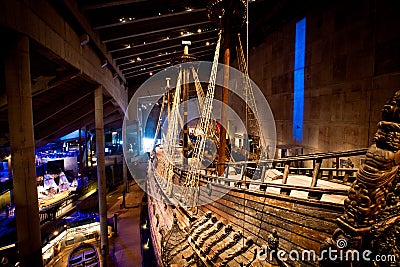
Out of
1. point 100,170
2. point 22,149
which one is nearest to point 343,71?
point 22,149

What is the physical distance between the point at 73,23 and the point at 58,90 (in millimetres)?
3228

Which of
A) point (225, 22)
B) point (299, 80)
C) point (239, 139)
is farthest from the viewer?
point (239, 139)

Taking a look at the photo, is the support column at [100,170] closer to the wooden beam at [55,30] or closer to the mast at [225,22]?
the wooden beam at [55,30]

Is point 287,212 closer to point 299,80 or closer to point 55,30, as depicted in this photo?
point 55,30

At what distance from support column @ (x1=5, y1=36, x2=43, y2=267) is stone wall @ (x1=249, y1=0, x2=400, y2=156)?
340 inches

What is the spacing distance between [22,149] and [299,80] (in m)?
9.86

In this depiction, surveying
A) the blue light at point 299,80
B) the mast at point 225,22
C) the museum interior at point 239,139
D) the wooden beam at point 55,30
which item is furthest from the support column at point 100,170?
the blue light at point 299,80

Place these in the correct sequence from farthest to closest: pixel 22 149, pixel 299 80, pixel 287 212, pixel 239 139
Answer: pixel 239 139, pixel 299 80, pixel 22 149, pixel 287 212

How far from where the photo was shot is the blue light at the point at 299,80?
8.90 metres

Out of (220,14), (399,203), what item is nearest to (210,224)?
(399,203)

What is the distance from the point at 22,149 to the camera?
407 cm

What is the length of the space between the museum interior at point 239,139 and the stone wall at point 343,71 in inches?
1.6

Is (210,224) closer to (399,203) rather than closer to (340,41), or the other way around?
(399,203)

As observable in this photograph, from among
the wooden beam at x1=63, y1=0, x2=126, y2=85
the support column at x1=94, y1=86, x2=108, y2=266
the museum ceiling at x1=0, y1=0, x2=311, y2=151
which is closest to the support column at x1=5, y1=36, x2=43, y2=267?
the museum ceiling at x1=0, y1=0, x2=311, y2=151
